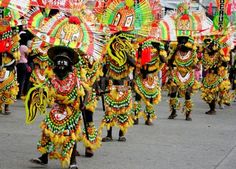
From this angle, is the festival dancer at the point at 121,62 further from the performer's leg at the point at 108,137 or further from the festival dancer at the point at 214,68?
the festival dancer at the point at 214,68

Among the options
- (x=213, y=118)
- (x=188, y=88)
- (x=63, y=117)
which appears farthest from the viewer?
(x=213, y=118)

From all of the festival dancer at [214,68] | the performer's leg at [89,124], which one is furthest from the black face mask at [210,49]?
the performer's leg at [89,124]

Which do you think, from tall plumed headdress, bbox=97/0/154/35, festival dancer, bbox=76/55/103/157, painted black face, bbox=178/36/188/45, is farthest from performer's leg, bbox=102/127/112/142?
painted black face, bbox=178/36/188/45

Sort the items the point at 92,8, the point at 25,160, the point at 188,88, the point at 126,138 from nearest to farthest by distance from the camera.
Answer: the point at 25,160
the point at 92,8
the point at 126,138
the point at 188,88

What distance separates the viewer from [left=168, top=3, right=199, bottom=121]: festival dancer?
44.1 ft

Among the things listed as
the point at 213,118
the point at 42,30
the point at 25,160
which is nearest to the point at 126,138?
the point at 25,160

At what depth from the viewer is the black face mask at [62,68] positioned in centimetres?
775

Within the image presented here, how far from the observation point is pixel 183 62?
1345 cm

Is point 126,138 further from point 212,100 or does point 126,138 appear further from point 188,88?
point 212,100

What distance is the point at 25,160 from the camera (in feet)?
28.0

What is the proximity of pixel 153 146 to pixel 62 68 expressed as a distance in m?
2.97

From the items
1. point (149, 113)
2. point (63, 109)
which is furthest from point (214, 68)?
point (63, 109)

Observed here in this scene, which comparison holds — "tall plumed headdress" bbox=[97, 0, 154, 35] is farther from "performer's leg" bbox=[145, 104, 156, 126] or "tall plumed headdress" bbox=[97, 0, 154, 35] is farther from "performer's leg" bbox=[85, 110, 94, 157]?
"performer's leg" bbox=[145, 104, 156, 126]

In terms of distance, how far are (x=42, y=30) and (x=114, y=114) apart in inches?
102
